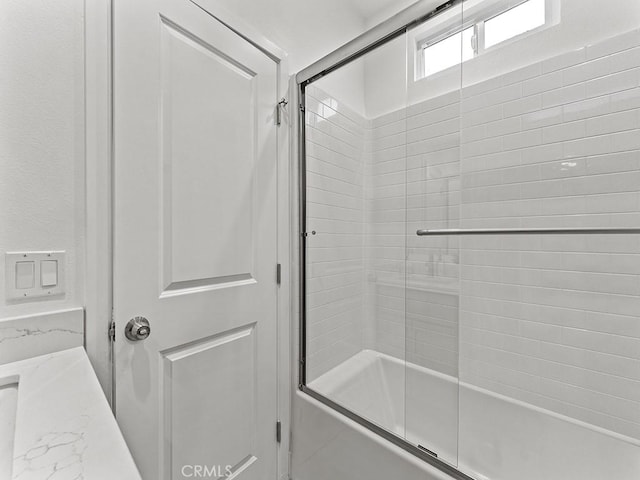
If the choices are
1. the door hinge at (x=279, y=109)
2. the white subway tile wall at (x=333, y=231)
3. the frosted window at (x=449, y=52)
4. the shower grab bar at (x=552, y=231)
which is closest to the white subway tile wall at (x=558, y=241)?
the shower grab bar at (x=552, y=231)

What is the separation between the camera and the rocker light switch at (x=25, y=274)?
762 millimetres

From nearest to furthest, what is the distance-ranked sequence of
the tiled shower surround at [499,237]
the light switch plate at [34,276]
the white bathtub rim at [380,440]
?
1. the light switch plate at [34,276]
2. the white bathtub rim at [380,440]
3. the tiled shower surround at [499,237]

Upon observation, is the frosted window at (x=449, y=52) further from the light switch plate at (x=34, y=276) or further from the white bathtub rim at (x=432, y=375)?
the light switch plate at (x=34, y=276)

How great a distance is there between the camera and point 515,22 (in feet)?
4.83

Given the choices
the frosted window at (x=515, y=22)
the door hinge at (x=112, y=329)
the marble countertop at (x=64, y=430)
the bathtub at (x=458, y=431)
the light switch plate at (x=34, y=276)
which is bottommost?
the bathtub at (x=458, y=431)

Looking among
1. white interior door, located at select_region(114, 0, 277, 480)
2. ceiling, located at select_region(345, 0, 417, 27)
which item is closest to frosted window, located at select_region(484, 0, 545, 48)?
ceiling, located at select_region(345, 0, 417, 27)

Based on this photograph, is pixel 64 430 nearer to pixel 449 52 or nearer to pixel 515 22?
pixel 449 52

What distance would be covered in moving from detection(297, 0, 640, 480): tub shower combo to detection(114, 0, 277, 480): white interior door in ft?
0.87

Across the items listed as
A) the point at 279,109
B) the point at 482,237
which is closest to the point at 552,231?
the point at 482,237

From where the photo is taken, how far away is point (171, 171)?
104cm

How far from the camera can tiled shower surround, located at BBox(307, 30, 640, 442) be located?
1.27 m

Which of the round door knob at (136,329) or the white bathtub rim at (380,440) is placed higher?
the round door knob at (136,329)

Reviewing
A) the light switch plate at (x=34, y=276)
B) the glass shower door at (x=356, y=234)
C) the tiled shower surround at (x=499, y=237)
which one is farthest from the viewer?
the glass shower door at (x=356, y=234)

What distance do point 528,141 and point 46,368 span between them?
1937 mm
